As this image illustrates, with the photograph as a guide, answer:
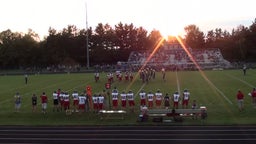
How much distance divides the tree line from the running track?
211ft

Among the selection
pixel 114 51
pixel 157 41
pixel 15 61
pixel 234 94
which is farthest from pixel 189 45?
pixel 234 94

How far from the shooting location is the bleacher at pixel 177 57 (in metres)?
77.1

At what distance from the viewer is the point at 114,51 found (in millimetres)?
86938

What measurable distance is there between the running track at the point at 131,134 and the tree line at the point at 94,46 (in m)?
64.4

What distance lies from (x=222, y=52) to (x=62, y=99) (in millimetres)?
67508

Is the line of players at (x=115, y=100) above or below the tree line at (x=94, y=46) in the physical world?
below

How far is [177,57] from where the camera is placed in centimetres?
8219

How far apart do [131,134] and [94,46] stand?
6973 centimetres

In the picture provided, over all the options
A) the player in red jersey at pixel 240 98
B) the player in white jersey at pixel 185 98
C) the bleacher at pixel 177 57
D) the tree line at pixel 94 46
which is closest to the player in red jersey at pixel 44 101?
the player in white jersey at pixel 185 98

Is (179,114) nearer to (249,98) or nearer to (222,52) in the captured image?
(249,98)

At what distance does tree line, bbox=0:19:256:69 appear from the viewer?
85.0 meters

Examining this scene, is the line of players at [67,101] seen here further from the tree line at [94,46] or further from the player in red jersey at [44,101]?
the tree line at [94,46]

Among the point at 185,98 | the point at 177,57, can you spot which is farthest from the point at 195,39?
the point at 185,98

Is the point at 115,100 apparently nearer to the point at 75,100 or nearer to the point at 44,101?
the point at 75,100
